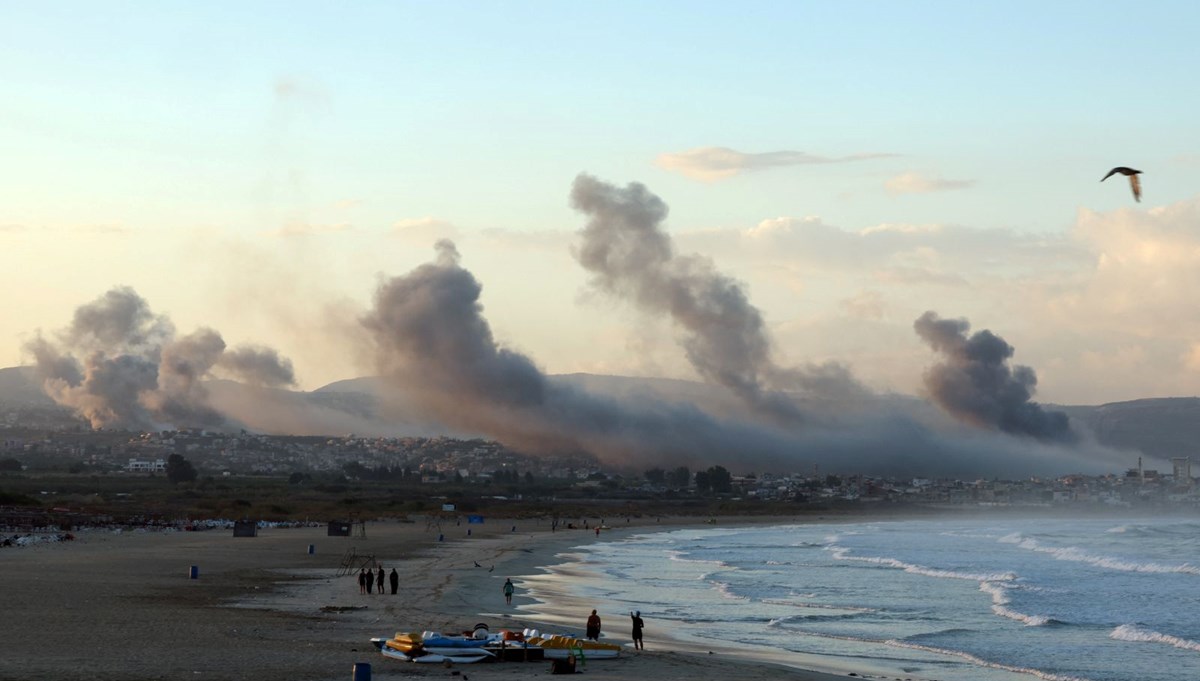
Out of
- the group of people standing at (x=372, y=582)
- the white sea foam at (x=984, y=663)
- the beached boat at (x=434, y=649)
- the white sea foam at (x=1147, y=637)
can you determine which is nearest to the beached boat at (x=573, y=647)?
the beached boat at (x=434, y=649)

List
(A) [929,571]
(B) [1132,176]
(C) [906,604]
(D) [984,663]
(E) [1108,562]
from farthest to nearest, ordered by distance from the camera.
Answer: (E) [1108,562] → (A) [929,571] → (C) [906,604] → (D) [984,663] → (B) [1132,176]

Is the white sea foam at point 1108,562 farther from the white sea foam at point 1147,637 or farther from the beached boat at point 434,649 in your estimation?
the beached boat at point 434,649

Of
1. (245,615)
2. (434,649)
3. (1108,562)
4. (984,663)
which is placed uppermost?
(434,649)

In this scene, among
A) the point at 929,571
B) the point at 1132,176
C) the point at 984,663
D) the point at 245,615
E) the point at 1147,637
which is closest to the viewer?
the point at 1132,176

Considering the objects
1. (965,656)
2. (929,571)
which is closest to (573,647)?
(965,656)

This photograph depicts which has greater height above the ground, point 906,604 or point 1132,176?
point 1132,176

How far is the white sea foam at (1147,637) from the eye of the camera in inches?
1816

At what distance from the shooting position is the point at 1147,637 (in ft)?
158

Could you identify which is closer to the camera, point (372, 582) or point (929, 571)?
point (372, 582)

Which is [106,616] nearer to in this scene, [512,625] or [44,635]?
[44,635]

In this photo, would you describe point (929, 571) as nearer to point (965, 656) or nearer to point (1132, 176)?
point (965, 656)

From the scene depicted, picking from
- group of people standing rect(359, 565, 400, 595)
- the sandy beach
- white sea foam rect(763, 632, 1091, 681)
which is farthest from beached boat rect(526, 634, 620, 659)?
group of people standing rect(359, 565, 400, 595)

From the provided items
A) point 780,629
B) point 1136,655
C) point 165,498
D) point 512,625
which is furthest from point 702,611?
point 165,498

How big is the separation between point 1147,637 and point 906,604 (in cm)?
1281
